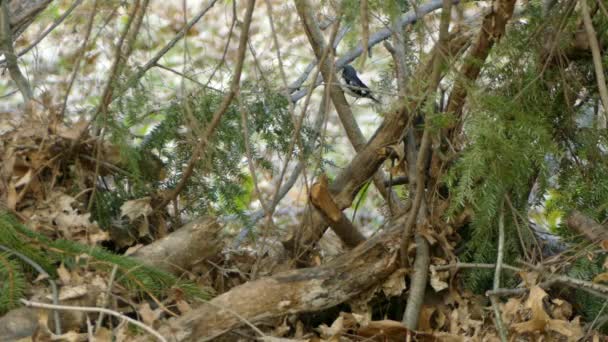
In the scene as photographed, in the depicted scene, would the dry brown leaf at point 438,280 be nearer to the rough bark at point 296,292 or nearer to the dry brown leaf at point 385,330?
the rough bark at point 296,292

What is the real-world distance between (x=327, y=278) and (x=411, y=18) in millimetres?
1715

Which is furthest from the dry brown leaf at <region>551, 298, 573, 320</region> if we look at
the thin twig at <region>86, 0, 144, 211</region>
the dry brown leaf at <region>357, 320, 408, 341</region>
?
the thin twig at <region>86, 0, 144, 211</region>

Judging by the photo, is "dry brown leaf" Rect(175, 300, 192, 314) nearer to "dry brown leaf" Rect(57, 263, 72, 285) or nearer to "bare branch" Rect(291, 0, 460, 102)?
"dry brown leaf" Rect(57, 263, 72, 285)

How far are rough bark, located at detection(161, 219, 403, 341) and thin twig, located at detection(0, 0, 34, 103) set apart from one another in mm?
1620

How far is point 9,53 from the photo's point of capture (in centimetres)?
350

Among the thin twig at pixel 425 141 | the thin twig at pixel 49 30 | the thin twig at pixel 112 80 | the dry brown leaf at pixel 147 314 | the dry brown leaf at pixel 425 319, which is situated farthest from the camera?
the thin twig at pixel 49 30

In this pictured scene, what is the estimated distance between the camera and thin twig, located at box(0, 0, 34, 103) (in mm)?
3516

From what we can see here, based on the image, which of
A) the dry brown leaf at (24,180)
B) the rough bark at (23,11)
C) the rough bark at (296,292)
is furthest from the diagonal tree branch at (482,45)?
the rough bark at (23,11)

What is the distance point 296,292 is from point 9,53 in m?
1.85

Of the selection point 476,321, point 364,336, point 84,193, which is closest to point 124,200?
point 84,193

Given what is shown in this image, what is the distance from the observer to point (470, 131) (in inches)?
94.3

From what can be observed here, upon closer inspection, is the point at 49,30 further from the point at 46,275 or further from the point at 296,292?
the point at 296,292

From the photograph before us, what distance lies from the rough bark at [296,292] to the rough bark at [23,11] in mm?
1947

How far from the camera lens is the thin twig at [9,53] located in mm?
3516
